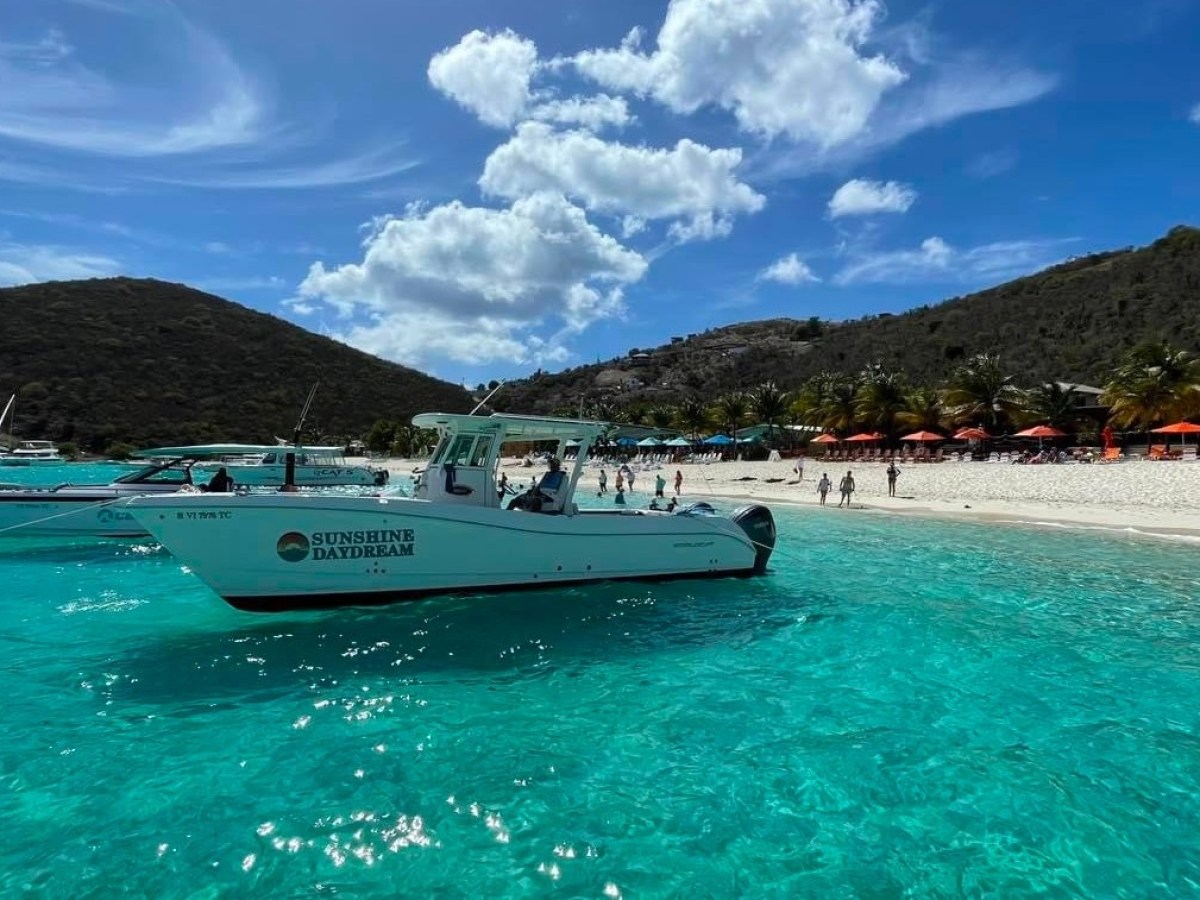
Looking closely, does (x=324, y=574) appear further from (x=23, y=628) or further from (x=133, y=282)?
(x=133, y=282)

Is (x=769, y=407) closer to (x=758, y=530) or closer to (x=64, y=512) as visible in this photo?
(x=758, y=530)

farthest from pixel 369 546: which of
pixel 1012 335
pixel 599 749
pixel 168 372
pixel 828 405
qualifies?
pixel 1012 335

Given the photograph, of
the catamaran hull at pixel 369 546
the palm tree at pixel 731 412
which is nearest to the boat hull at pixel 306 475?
the catamaran hull at pixel 369 546

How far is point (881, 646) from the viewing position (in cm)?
1029

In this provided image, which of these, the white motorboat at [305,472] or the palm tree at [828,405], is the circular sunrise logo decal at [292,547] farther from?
A: the palm tree at [828,405]

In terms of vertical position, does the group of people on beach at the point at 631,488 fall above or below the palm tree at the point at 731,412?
below

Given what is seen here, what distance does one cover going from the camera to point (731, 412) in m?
71.1

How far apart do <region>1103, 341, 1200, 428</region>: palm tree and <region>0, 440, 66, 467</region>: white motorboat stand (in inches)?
3175

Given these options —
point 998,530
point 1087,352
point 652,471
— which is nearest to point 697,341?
point 1087,352

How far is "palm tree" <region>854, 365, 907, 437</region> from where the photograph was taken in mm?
60156

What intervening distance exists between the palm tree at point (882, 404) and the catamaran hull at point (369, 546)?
52677 mm

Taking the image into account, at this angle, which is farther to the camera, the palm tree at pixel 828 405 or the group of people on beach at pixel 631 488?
the palm tree at pixel 828 405

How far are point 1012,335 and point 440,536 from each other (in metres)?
104

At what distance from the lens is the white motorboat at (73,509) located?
19750 mm
